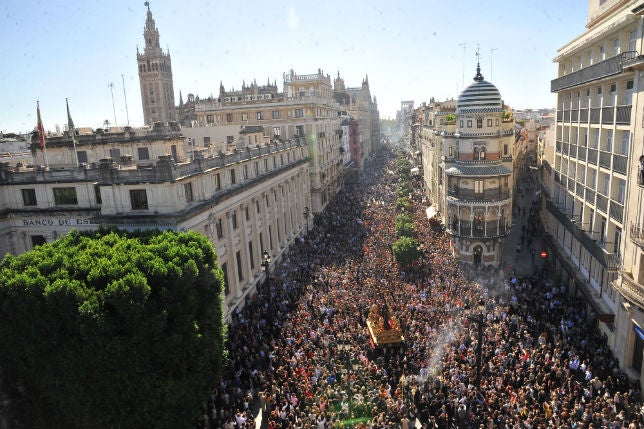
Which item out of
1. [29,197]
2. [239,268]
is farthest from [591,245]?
[29,197]

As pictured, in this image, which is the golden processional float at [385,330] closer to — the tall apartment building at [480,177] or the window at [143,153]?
the tall apartment building at [480,177]

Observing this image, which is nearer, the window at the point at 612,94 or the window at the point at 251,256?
the window at the point at 612,94

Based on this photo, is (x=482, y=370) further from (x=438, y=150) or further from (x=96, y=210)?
(x=438, y=150)

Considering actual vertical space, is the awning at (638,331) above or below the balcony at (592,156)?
below

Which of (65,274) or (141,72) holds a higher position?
(141,72)

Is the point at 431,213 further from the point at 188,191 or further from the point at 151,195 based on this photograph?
the point at 151,195

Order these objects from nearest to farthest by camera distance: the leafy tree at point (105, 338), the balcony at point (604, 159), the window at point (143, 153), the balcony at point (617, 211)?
the leafy tree at point (105, 338)
the balcony at point (617, 211)
the balcony at point (604, 159)
the window at point (143, 153)

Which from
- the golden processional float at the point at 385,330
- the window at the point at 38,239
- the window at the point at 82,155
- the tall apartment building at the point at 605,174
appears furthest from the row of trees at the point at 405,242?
the window at the point at 82,155

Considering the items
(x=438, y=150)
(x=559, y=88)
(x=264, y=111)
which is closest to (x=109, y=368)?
(x=559, y=88)
